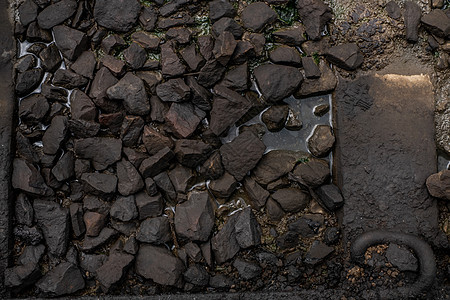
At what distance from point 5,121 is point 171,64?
1144 mm

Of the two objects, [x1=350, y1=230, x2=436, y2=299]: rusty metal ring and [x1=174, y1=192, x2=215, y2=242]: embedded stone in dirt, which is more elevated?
[x1=174, y1=192, x2=215, y2=242]: embedded stone in dirt

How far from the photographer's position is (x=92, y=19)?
295 centimetres

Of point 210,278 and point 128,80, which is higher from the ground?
point 128,80

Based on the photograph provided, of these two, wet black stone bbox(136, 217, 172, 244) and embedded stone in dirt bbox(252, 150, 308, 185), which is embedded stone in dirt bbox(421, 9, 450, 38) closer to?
embedded stone in dirt bbox(252, 150, 308, 185)

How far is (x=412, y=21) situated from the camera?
2.87m

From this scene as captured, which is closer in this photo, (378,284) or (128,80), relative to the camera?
(378,284)

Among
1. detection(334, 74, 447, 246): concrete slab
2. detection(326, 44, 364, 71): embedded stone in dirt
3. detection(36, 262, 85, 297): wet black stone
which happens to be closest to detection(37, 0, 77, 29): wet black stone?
detection(36, 262, 85, 297): wet black stone

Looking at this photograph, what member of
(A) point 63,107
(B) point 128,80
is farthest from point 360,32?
(A) point 63,107

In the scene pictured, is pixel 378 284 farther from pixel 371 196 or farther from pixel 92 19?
pixel 92 19

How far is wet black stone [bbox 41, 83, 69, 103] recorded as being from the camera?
2.85m

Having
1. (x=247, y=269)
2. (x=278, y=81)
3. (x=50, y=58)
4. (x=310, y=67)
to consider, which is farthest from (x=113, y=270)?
(x=310, y=67)

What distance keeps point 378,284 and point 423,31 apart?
171 cm

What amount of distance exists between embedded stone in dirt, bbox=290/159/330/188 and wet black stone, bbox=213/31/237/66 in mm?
841

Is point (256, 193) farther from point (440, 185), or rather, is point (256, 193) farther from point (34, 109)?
A: point (34, 109)
